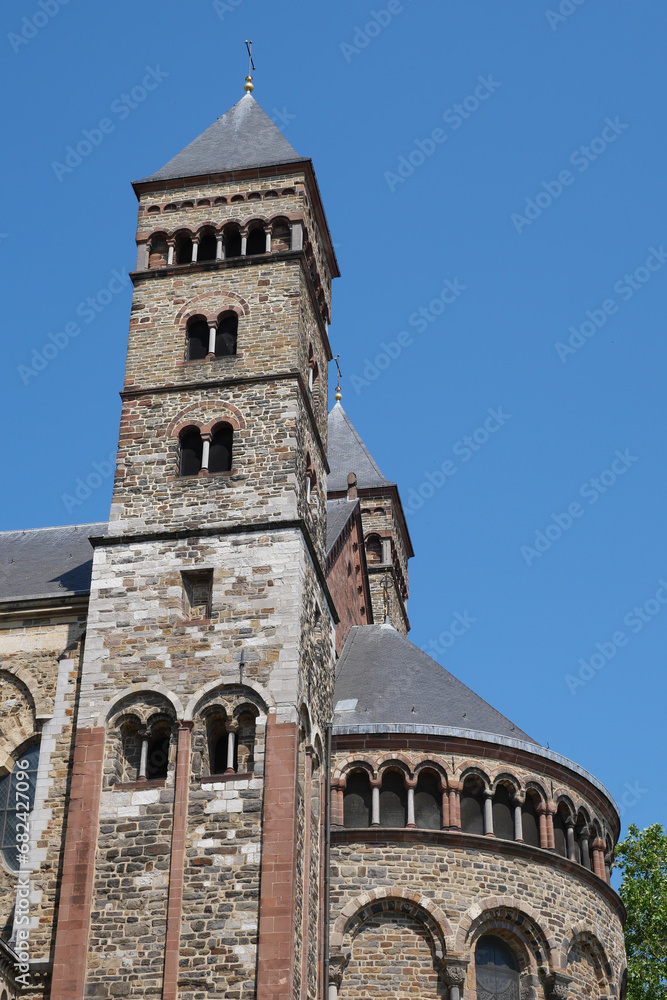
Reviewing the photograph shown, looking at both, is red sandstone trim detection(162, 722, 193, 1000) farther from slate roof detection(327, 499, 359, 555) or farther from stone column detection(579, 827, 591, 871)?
slate roof detection(327, 499, 359, 555)

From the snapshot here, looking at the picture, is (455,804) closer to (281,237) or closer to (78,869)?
(78,869)

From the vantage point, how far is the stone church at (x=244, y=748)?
23938 mm

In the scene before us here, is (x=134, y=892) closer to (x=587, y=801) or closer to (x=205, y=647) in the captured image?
(x=205, y=647)

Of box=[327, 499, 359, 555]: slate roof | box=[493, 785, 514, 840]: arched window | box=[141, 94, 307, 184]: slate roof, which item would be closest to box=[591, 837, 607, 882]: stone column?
box=[493, 785, 514, 840]: arched window

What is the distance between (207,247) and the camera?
32.1 m

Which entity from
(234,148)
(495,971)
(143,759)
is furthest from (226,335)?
(495,971)

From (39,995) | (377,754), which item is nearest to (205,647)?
(377,754)

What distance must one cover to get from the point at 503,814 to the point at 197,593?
780 cm

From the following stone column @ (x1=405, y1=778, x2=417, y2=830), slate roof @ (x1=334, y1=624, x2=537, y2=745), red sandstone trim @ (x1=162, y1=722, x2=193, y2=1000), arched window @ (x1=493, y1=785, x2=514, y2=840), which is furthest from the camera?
slate roof @ (x1=334, y1=624, x2=537, y2=745)

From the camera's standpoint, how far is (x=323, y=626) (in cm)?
2948

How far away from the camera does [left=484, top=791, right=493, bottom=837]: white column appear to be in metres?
27.7

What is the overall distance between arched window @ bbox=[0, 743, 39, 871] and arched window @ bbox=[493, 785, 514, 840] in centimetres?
931

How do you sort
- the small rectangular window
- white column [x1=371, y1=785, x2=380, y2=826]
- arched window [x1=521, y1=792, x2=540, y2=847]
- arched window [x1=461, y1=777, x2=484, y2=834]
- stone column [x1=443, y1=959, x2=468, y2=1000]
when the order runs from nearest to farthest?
stone column [x1=443, y1=959, x2=468, y2=1000]
the small rectangular window
white column [x1=371, y1=785, x2=380, y2=826]
arched window [x1=461, y1=777, x2=484, y2=834]
arched window [x1=521, y1=792, x2=540, y2=847]

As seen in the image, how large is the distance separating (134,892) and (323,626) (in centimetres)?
758
